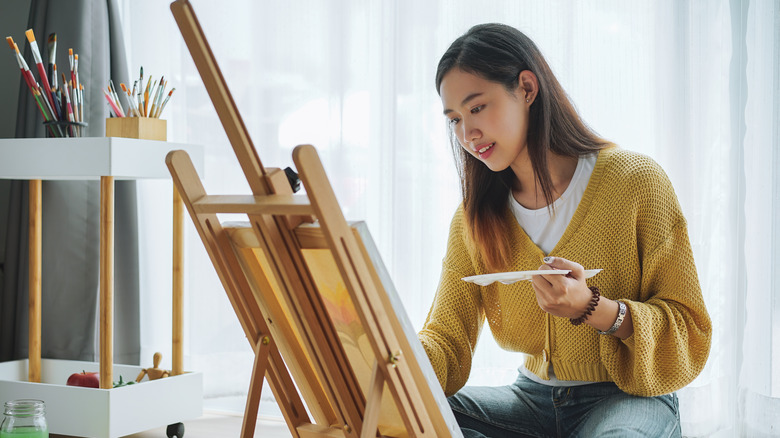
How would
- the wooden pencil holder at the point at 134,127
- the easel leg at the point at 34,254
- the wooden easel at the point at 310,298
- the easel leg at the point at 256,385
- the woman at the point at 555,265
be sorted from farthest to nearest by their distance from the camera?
the easel leg at the point at 34,254 → the wooden pencil holder at the point at 134,127 → the woman at the point at 555,265 → the easel leg at the point at 256,385 → the wooden easel at the point at 310,298

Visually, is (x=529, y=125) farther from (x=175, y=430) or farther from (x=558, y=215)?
(x=175, y=430)

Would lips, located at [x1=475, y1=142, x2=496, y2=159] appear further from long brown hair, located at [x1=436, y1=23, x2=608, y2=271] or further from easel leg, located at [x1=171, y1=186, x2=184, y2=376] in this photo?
easel leg, located at [x1=171, y1=186, x2=184, y2=376]

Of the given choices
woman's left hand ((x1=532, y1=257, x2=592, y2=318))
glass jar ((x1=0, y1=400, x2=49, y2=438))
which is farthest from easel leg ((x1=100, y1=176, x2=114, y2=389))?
woman's left hand ((x1=532, y1=257, x2=592, y2=318))

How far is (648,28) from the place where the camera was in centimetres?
216

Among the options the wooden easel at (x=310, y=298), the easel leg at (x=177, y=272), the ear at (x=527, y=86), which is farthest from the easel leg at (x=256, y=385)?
the easel leg at (x=177, y=272)

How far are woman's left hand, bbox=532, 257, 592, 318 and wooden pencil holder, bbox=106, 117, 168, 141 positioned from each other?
4.33 ft

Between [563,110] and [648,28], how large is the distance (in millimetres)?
821

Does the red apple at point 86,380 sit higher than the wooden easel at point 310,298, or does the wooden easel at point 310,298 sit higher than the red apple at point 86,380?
the wooden easel at point 310,298

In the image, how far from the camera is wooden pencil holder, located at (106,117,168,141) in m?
2.12

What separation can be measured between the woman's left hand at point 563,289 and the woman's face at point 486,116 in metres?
0.30

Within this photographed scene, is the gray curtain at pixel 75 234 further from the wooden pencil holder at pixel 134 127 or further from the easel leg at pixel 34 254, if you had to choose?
the wooden pencil holder at pixel 134 127

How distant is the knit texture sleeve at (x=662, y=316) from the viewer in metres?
1.33

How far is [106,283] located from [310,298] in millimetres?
1092

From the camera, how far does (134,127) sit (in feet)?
6.98
